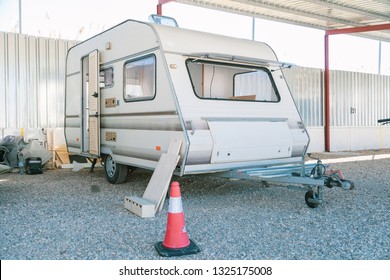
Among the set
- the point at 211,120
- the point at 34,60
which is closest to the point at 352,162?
the point at 211,120

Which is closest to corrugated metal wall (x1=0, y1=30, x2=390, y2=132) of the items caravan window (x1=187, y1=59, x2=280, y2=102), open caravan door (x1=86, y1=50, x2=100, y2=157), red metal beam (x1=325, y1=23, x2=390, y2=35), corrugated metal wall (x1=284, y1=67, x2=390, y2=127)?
open caravan door (x1=86, y1=50, x2=100, y2=157)

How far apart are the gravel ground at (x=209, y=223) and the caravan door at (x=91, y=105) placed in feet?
2.65

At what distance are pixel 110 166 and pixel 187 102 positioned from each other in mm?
2600

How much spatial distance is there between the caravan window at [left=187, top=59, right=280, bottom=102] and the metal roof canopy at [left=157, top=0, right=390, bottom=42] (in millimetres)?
3653

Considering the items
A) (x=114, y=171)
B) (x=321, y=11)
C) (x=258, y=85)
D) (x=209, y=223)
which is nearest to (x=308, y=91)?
(x=321, y=11)

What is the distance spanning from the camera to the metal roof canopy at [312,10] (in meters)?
10.8

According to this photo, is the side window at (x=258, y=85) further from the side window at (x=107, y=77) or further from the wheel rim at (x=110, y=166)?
the wheel rim at (x=110, y=166)

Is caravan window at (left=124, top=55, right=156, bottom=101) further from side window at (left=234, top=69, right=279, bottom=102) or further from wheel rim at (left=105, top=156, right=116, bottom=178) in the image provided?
side window at (left=234, top=69, right=279, bottom=102)

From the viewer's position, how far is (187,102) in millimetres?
5387

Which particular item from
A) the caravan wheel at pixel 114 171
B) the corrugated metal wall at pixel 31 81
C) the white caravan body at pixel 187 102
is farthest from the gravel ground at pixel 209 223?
the corrugated metal wall at pixel 31 81

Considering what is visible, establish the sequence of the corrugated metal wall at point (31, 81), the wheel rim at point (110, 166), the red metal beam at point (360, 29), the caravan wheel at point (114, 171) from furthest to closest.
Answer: the red metal beam at point (360, 29)
the corrugated metal wall at point (31, 81)
the wheel rim at point (110, 166)
the caravan wheel at point (114, 171)

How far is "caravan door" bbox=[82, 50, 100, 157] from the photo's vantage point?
7234 mm

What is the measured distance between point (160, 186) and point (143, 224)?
2.52ft

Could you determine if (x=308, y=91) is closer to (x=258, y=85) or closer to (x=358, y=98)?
(x=358, y=98)
